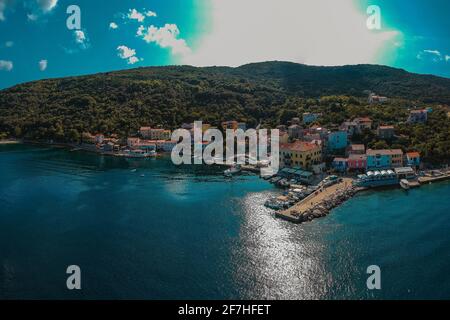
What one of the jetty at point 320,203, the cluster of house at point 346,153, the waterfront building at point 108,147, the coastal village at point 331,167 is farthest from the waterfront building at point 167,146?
the jetty at point 320,203

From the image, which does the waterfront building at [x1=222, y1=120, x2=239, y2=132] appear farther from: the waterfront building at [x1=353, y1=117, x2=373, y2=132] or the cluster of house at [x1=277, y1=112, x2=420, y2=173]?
the waterfront building at [x1=353, y1=117, x2=373, y2=132]

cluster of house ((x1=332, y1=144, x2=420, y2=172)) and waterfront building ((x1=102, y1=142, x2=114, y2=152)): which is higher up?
waterfront building ((x1=102, y1=142, x2=114, y2=152))

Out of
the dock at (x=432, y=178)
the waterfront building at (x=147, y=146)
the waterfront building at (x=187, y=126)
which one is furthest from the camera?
the waterfront building at (x=187, y=126)

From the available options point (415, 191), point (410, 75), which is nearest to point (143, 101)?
point (415, 191)

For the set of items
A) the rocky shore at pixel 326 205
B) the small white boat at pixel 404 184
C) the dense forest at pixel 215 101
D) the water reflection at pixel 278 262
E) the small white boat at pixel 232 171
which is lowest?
the water reflection at pixel 278 262

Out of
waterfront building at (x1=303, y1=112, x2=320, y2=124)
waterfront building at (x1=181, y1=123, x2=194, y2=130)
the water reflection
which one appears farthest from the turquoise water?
waterfront building at (x1=181, y1=123, x2=194, y2=130)

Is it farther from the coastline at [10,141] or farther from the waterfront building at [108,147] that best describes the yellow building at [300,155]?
the coastline at [10,141]
